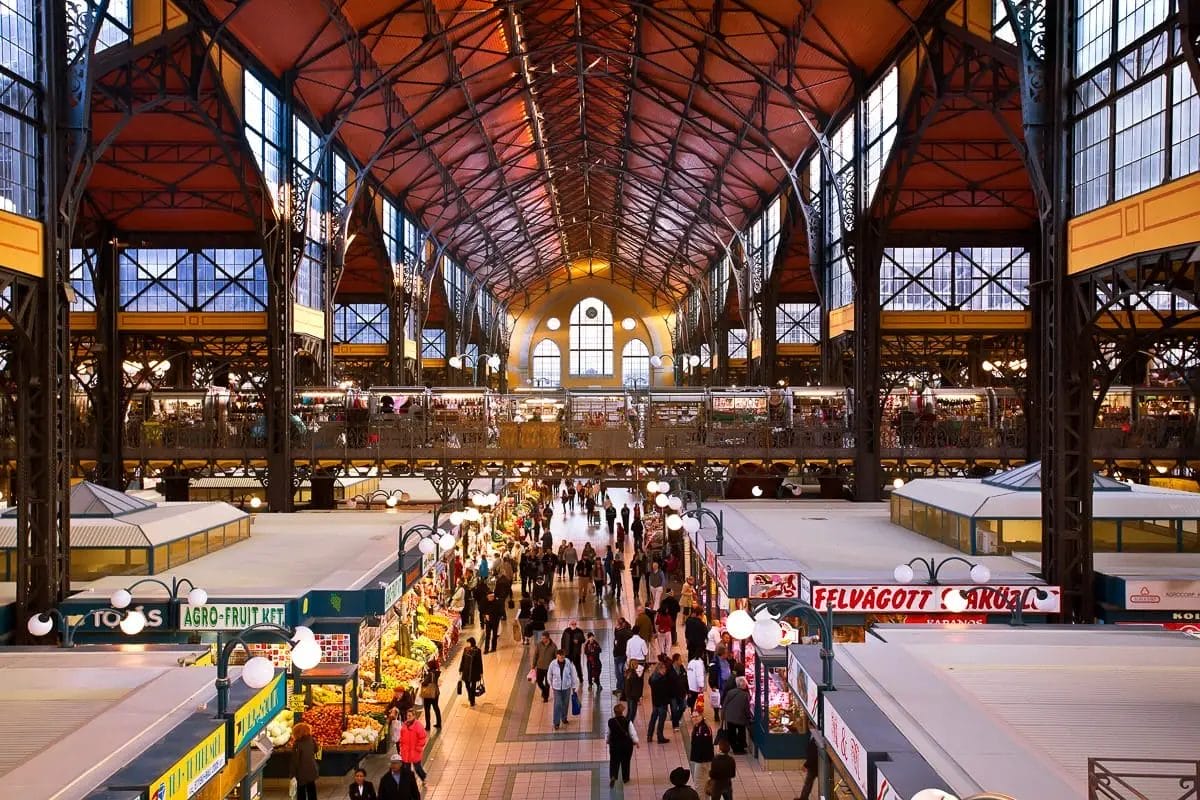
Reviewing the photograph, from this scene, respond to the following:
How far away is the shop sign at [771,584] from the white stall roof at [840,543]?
0.32 metres

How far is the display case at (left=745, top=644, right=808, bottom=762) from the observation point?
12.9 metres

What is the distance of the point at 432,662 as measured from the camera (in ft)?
51.4

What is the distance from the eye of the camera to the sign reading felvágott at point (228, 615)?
1268cm

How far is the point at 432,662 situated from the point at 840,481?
18720mm

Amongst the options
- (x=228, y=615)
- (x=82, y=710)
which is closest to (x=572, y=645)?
(x=228, y=615)

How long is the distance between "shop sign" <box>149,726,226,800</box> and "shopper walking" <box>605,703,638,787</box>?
5.16 meters

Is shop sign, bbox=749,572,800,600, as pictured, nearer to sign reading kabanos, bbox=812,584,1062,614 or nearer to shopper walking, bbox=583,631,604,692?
sign reading kabanos, bbox=812,584,1062,614

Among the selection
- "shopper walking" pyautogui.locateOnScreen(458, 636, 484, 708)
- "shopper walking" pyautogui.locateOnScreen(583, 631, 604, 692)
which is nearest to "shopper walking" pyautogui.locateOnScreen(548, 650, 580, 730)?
"shopper walking" pyautogui.locateOnScreen(583, 631, 604, 692)

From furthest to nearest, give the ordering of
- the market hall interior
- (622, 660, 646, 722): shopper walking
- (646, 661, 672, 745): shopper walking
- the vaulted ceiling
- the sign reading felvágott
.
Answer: the vaulted ceiling, (646, 661, 672, 745): shopper walking, (622, 660, 646, 722): shopper walking, the sign reading felvágott, the market hall interior

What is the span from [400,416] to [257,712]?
2069 centimetres

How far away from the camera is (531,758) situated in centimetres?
1325

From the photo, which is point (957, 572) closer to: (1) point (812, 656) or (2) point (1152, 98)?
(1) point (812, 656)

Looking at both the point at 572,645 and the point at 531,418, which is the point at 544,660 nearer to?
the point at 572,645

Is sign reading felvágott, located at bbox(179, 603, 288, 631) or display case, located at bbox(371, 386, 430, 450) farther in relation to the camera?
display case, located at bbox(371, 386, 430, 450)
